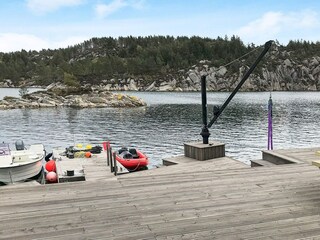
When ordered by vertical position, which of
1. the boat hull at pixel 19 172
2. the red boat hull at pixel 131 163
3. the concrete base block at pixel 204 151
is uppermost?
the concrete base block at pixel 204 151

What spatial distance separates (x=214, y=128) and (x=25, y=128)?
2898cm

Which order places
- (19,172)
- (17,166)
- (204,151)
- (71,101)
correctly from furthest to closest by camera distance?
(71,101)
(19,172)
(17,166)
(204,151)

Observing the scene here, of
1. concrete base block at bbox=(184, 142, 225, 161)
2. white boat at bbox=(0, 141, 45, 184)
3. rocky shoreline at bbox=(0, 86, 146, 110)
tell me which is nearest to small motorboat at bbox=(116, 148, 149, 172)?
white boat at bbox=(0, 141, 45, 184)

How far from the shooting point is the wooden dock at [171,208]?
5.75 meters

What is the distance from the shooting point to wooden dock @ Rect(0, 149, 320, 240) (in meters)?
5.75

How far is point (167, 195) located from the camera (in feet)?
25.7

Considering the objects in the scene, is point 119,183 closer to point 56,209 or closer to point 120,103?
point 56,209

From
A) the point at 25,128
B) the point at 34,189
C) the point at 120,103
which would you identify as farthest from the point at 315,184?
the point at 120,103

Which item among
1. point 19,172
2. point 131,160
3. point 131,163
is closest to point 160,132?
point 131,160

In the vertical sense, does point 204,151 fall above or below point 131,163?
above

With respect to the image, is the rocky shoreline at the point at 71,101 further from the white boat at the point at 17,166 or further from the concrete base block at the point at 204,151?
the concrete base block at the point at 204,151

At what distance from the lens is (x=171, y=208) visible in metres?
6.91

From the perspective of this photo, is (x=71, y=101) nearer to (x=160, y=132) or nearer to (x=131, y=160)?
(x=160, y=132)

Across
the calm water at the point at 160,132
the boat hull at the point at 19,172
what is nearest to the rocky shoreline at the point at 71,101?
the calm water at the point at 160,132
